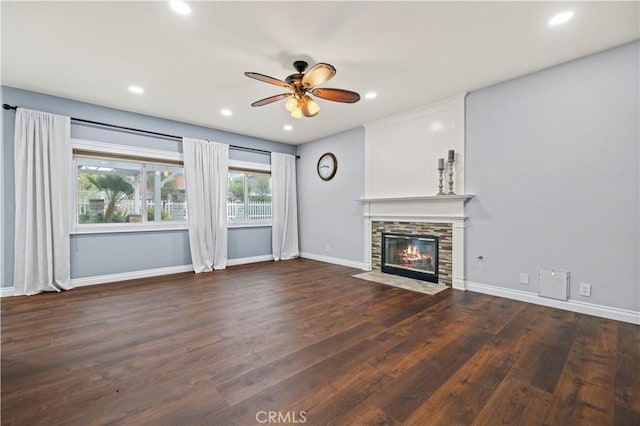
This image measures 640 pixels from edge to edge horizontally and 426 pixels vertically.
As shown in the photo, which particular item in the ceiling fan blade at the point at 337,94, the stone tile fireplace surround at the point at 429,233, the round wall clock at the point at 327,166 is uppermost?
the ceiling fan blade at the point at 337,94

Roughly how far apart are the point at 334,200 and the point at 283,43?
141 inches

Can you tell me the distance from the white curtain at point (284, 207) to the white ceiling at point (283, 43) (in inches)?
101

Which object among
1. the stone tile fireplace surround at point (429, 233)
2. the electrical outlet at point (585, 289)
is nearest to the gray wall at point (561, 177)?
the electrical outlet at point (585, 289)

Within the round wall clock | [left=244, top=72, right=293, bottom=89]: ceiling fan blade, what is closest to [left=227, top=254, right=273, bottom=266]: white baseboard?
the round wall clock

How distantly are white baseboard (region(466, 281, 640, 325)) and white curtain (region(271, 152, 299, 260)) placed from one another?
3861 mm

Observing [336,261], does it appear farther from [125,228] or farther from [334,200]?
[125,228]

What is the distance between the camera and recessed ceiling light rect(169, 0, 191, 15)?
7.08 feet

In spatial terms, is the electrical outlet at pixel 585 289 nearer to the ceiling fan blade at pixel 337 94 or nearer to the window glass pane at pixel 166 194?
the ceiling fan blade at pixel 337 94

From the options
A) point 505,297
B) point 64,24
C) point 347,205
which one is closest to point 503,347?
point 505,297

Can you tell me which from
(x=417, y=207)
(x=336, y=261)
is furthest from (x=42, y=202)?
(x=417, y=207)

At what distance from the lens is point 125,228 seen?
4551mm

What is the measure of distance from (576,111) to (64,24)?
16.7 feet

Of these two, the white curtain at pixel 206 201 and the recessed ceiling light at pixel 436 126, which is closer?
the recessed ceiling light at pixel 436 126

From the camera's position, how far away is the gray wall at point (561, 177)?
108 inches
